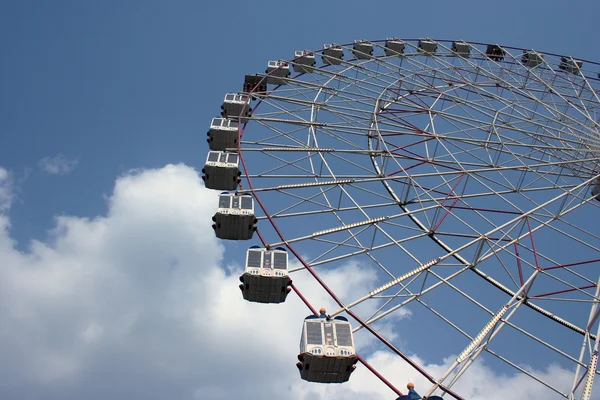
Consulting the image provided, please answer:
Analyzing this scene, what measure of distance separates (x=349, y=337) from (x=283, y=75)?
15710 mm

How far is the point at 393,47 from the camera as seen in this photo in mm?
28984

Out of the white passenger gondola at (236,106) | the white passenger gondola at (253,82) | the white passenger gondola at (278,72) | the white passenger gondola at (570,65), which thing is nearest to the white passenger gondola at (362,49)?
the white passenger gondola at (278,72)

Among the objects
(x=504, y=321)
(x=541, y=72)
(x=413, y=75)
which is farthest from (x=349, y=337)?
(x=541, y=72)

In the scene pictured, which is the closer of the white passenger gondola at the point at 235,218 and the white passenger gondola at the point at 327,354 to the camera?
the white passenger gondola at the point at 327,354

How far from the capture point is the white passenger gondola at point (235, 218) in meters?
16.5

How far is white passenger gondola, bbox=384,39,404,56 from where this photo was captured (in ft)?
94.2

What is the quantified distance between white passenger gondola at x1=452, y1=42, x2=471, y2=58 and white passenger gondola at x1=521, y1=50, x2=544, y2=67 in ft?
10.8

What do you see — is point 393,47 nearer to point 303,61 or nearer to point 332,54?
point 332,54

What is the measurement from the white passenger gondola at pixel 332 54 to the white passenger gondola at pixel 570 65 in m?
11.5

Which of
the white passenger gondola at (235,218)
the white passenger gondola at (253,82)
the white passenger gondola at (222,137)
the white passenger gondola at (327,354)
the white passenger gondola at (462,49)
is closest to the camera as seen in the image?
the white passenger gondola at (327,354)

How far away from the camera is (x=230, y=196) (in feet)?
56.0

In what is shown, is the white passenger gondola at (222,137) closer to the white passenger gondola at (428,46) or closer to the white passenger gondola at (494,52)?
the white passenger gondola at (428,46)

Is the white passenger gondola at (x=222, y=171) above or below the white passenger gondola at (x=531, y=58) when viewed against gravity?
below

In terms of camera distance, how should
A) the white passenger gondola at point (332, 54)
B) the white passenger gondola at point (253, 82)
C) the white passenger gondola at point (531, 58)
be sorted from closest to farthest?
the white passenger gondola at point (253, 82), the white passenger gondola at point (332, 54), the white passenger gondola at point (531, 58)
